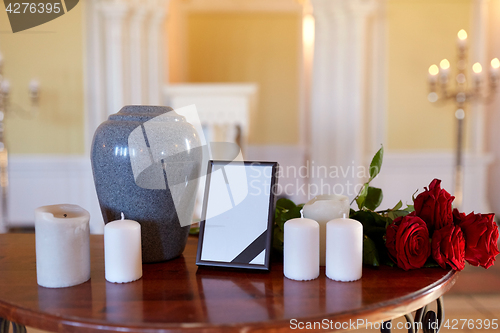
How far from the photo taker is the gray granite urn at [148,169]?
71 centimetres

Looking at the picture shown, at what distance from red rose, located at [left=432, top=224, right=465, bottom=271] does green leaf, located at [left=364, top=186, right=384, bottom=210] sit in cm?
14

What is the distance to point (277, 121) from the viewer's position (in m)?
4.12

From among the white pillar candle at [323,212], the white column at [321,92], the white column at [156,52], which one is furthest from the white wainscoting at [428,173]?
the white pillar candle at [323,212]

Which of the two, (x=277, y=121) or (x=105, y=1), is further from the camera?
(x=277, y=121)

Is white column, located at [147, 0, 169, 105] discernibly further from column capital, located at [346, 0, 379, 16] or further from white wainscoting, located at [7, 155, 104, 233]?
column capital, located at [346, 0, 379, 16]

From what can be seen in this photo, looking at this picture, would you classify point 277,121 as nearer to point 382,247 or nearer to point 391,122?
point 391,122

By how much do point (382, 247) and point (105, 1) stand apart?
2930 millimetres

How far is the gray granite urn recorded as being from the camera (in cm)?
71

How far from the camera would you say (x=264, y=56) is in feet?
13.5

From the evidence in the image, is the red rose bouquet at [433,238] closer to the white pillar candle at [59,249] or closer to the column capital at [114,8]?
the white pillar candle at [59,249]

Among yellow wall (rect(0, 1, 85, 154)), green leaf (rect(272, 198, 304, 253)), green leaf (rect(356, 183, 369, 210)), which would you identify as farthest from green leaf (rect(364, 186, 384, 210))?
yellow wall (rect(0, 1, 85, 154))

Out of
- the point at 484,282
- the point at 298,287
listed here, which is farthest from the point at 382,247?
the point at 484,282

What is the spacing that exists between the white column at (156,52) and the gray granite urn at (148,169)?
2580 mm

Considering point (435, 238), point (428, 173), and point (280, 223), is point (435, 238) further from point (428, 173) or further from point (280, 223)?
point (428, 173)
